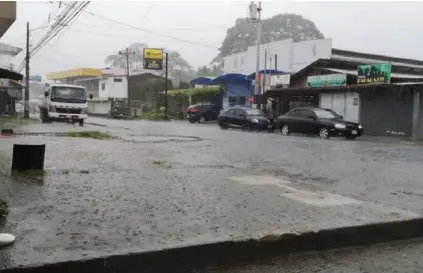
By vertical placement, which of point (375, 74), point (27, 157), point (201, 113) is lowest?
point (27, 157)

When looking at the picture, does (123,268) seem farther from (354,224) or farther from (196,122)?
(196,122)

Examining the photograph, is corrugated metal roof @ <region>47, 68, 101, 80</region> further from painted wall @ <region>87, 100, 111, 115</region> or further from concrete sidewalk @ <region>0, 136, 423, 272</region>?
concrete sidewalk @ <region>0, 136, 423, 272</region>

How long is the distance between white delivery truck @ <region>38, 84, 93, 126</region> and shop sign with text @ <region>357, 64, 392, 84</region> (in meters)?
15.9

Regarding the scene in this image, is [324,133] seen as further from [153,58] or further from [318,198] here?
[153,58]

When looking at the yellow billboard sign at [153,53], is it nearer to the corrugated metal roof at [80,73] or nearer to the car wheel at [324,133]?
the corrugated metal roof at [80,73]

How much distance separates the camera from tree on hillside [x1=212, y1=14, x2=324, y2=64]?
57625mm

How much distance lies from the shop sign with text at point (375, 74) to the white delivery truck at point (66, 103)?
1585 centimetres

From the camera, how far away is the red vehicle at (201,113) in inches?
1469

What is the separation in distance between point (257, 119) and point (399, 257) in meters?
22.2

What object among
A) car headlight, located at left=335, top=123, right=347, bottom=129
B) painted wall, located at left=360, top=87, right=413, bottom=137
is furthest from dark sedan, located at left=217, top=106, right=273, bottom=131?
car headlight, located at left=335, top=123, right=347, bottom=129

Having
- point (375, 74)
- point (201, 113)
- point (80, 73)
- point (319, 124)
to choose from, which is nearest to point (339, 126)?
point (319, 124)

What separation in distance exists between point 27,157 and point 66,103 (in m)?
18.4

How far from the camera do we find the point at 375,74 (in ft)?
79.6

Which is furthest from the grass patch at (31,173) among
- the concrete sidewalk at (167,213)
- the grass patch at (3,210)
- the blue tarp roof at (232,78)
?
the blue tarp roof at (232,78)
